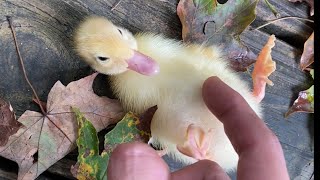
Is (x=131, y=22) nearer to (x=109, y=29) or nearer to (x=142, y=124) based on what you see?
(x=109, y=29)

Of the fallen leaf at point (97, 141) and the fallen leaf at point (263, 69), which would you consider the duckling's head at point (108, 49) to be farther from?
the fallen leaf at point (263, 69)

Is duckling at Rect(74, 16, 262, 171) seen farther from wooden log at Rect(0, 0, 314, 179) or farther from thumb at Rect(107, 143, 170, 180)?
thumb at Rect(107, 143, 170, 180)

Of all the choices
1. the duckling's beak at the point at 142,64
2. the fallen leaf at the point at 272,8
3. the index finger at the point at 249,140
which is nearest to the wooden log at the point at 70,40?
the fallen leaf at the point at 272,8

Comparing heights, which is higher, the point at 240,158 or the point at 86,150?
the point at 240,158

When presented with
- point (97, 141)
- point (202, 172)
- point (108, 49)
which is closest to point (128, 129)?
point (97, 141)

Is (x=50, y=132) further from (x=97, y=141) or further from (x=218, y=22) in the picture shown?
(x=218, y=22)

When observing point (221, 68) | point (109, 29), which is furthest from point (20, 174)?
point (221, 68)
